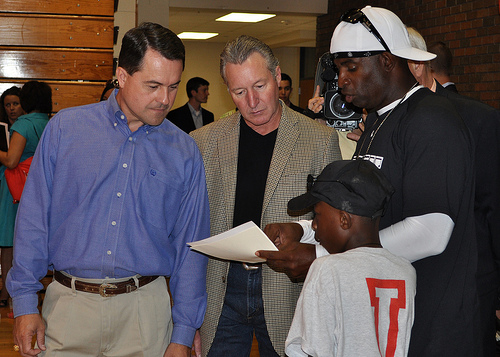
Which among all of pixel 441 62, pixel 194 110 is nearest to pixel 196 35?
pixel 194 110

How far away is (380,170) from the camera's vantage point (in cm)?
171

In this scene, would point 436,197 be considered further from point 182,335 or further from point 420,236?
point 182,335

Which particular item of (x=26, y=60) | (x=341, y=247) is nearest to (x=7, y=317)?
(x=26, y=60)

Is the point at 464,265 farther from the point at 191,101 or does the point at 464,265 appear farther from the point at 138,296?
the point at 191,101

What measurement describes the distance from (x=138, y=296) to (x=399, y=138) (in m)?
0.96

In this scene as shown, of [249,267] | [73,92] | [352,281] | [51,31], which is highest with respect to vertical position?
[51,31]

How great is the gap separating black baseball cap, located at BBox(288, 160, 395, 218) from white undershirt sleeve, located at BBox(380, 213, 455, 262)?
3.0 inches

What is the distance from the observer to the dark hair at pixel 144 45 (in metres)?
1.89

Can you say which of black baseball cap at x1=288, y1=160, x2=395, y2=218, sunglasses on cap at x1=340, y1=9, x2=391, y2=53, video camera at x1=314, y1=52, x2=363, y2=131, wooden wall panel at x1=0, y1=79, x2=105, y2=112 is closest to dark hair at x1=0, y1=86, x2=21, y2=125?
wooden wall panel at x1=0, y1=79, x2=105, y2=112

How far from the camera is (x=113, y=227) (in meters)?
1.85

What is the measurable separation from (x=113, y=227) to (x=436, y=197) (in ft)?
3.22

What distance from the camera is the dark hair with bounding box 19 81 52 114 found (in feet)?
16.1

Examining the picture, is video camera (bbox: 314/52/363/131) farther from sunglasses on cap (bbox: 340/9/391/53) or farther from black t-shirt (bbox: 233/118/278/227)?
sunglasses on cap (bbox: 340/9/391/53)

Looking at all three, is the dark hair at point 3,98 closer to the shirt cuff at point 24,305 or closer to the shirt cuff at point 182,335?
the shirt cuff at point 24,305
